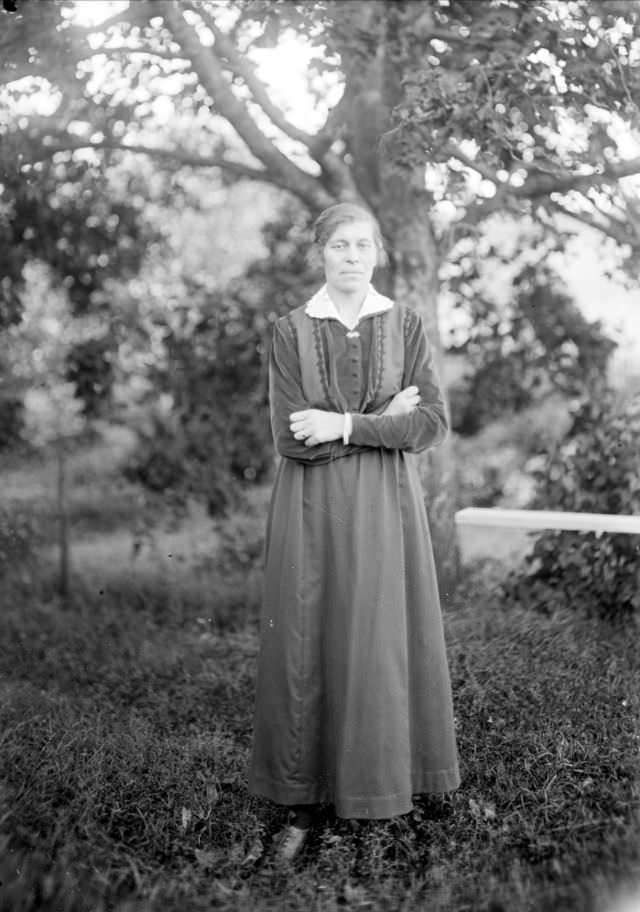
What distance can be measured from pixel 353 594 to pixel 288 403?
25.2 inches

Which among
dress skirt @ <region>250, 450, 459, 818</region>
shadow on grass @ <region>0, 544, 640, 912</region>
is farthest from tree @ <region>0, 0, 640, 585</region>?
dress skirt @ <region>250, 450, 459, 818</region>

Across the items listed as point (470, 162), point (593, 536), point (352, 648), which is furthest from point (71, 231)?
point (352, 648)

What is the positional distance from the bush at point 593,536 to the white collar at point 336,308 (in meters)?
2.35

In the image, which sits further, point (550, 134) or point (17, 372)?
point (17, 372)

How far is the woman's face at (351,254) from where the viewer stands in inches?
128

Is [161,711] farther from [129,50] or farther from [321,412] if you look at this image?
[129,50]

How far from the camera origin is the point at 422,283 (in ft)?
18.4

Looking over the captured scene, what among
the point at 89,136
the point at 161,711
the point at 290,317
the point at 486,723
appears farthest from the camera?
the point at 89,136

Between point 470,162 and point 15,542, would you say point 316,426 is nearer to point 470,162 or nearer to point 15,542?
point 470,162

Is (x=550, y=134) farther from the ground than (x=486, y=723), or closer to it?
farther from the ground

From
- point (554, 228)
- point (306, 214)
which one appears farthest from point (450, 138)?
point (306, 214)

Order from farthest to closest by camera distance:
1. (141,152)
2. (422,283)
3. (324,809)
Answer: (141,152)
(422,283)
(324,809)

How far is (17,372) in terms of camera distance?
8.06 meters

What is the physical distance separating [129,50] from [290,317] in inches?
98.5
